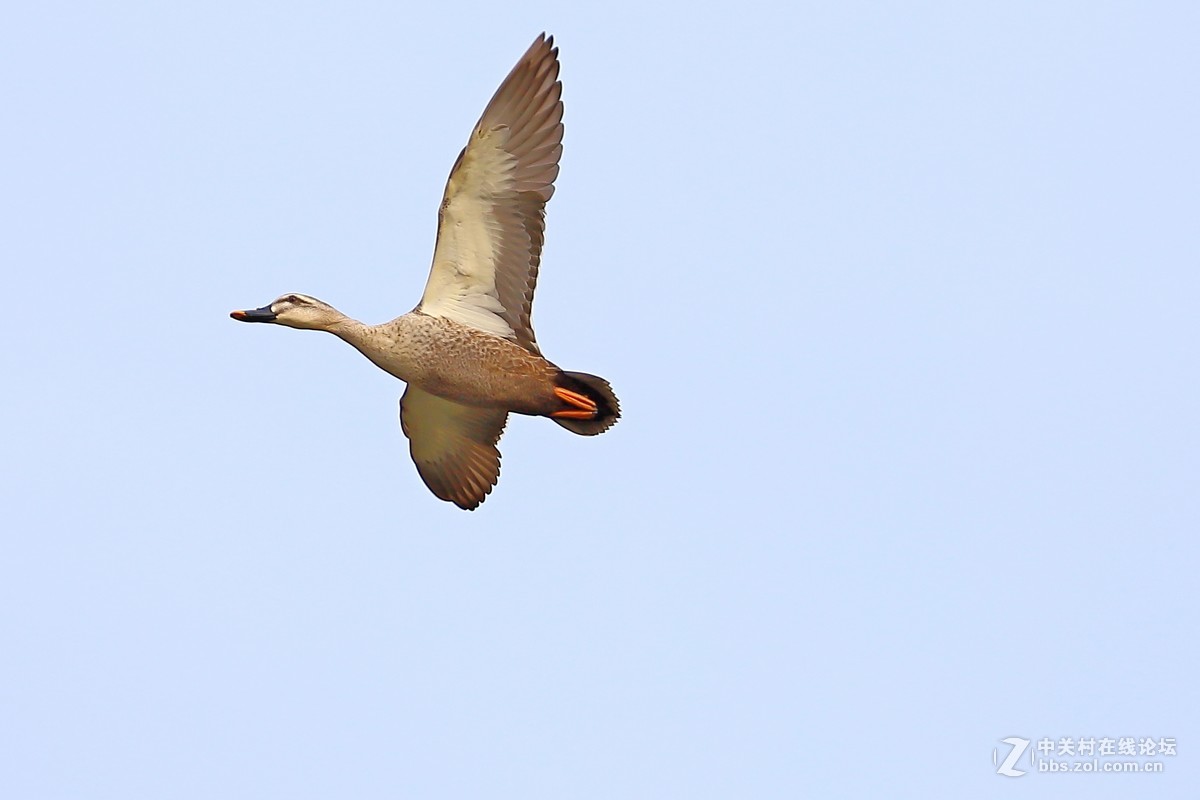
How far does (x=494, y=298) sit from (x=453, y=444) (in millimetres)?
2033

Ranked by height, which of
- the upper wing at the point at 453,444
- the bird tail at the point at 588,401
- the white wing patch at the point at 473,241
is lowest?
the upper wing at the point at 453,444

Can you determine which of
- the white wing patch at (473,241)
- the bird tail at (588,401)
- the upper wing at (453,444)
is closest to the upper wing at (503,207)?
the white wing patch at (473,241)

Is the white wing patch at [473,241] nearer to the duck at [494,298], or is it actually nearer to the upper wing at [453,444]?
the duck at [494,298]

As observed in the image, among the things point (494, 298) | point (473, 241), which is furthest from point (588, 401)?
point (473, 241)

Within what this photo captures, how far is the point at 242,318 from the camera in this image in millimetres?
16078

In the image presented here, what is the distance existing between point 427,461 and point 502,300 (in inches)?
90.4

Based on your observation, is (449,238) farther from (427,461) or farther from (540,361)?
(427,461)

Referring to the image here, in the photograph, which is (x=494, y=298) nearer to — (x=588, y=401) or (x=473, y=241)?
(x=473, y=241)

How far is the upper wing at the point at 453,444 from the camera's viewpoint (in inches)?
677

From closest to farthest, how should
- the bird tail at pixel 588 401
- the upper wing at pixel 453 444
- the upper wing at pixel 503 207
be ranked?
1. the upper wing at pixel 503 207
2. the bird tail at pixel 588 401
3. the upper wing at pixel 453 444

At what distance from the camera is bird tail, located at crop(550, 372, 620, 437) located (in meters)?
15.6

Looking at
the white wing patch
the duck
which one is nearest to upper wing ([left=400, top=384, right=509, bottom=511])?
the duck

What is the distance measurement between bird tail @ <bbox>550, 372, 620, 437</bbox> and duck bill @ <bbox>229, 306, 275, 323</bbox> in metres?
2.16

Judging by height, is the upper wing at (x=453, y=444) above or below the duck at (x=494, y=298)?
below
